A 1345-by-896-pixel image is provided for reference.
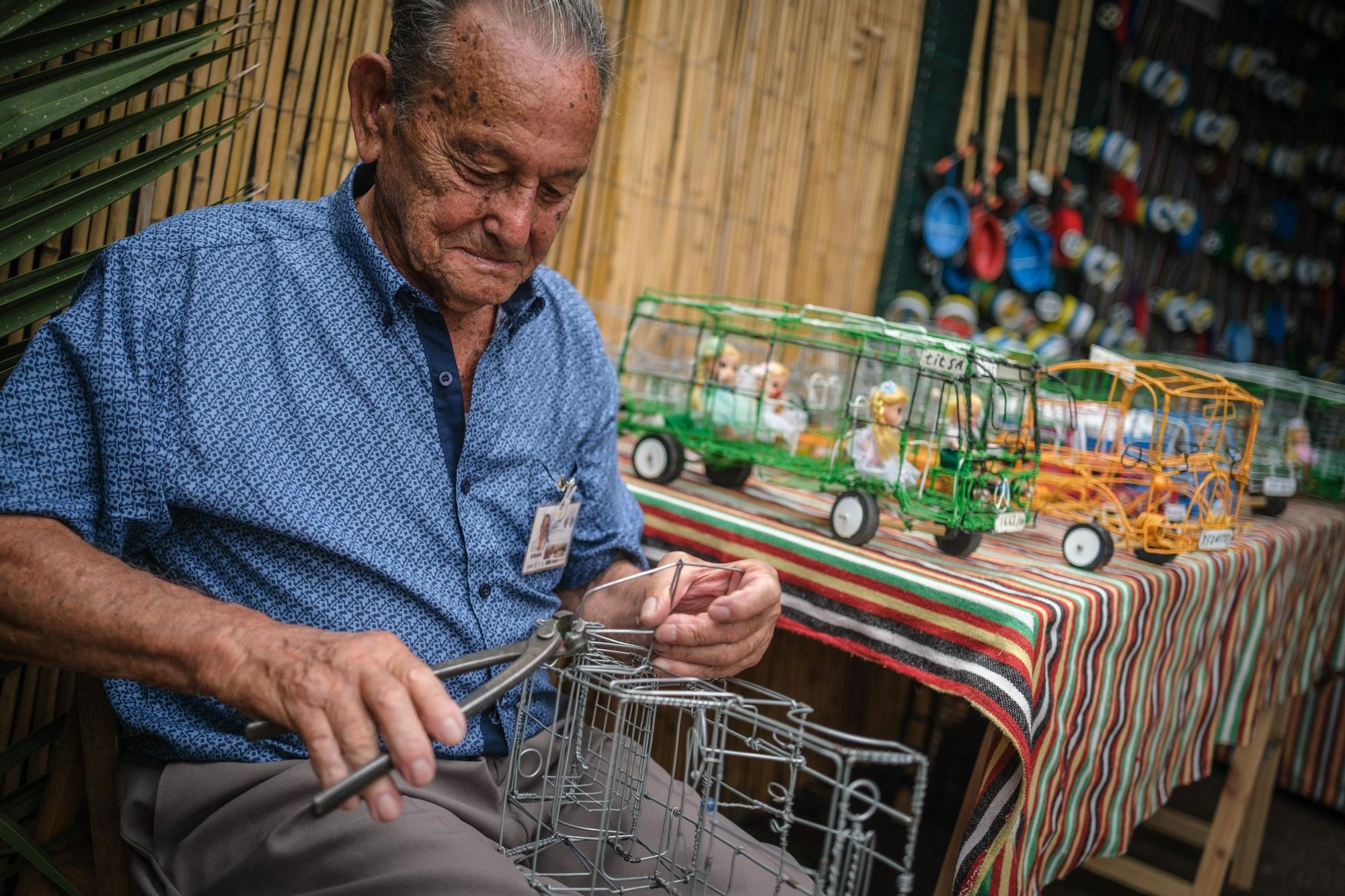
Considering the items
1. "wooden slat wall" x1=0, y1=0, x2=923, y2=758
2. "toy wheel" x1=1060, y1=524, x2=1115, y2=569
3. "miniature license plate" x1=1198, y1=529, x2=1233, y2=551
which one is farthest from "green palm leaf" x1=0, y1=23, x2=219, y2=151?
"miniature license plate" x1=1198, y1=529, x2=1233, y2=551

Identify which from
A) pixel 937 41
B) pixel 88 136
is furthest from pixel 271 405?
pixel 937 41

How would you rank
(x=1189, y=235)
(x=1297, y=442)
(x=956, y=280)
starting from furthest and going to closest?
(x=1189, y=235), (x=956, y=280), (x=1297, y=442)

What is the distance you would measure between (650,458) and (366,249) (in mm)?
1113

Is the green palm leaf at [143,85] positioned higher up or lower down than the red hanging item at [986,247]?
lower down

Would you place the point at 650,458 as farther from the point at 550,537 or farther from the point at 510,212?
the point at 510,212

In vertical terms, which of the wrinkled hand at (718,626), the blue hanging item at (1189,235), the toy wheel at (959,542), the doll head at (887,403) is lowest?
the wrinkled hand at (718,626)

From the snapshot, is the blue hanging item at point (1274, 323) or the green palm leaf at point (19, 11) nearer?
the green palm leaf at point (19, 11)

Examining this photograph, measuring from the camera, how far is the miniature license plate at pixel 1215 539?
7.23 feet

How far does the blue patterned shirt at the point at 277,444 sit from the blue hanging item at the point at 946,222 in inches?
138

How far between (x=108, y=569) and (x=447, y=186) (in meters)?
0.60

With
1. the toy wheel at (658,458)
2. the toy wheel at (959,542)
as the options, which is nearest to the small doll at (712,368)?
the toy wheel at (658,458)

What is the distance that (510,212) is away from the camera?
1.25 m

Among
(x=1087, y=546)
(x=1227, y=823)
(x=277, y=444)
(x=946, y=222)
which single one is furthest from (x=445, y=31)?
(x=946, y=222)

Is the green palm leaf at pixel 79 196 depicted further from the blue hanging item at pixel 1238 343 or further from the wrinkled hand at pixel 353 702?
the blue hanging item at pixel 1238 343
